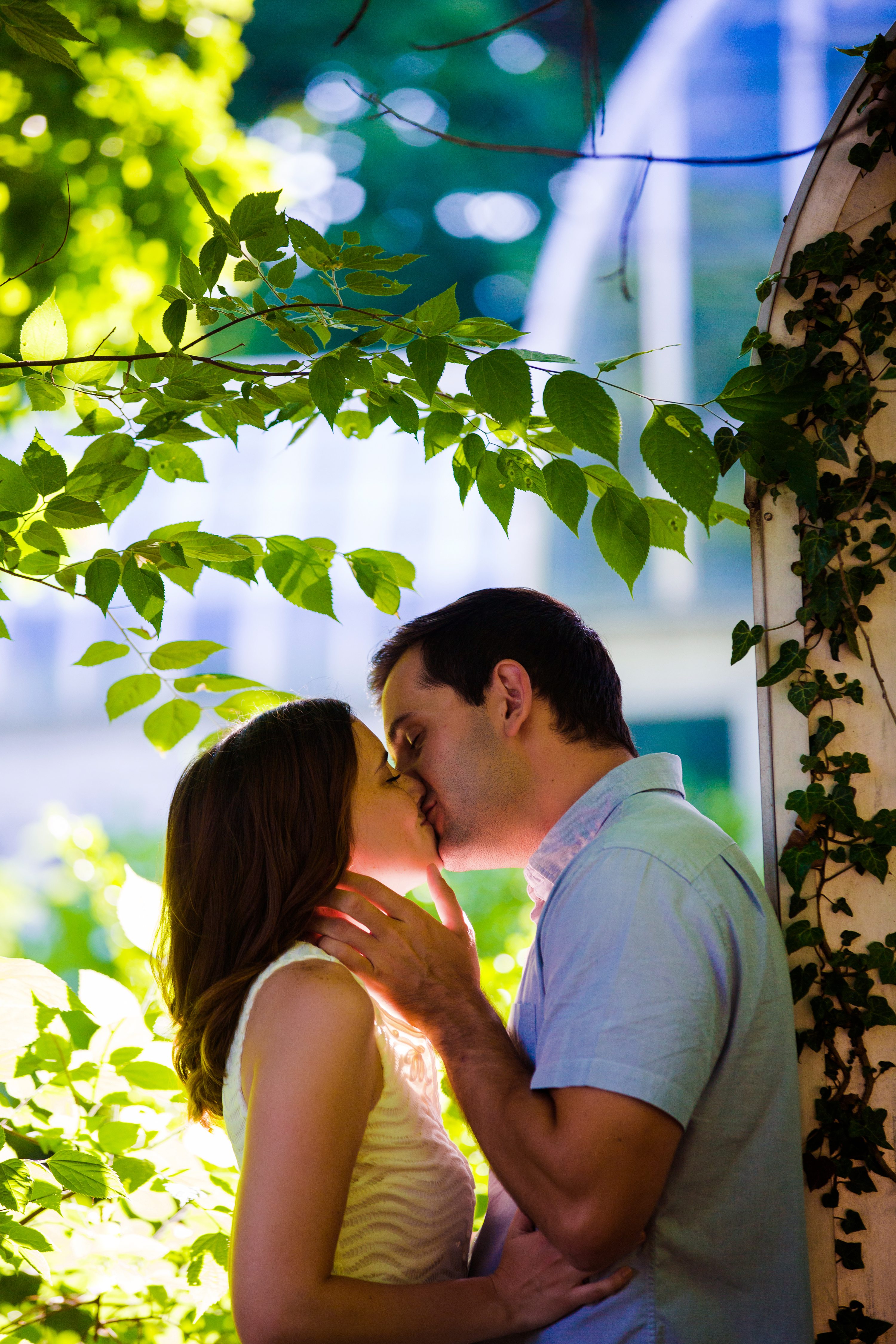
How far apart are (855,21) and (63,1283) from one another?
716cm

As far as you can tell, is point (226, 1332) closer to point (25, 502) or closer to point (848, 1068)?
point (848, 1068)

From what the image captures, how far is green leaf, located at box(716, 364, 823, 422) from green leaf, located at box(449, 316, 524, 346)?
0.94 ft

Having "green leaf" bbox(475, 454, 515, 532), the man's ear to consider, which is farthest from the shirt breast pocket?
"green leaf" bbox(475, 454, 515, 532)

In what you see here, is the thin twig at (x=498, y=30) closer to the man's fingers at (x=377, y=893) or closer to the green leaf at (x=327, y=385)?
the green leaf at (x=327, y=385)

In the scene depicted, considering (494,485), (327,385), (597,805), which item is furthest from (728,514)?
(327,385)

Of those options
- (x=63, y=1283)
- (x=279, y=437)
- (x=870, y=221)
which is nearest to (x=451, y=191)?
(x=279, y=437)

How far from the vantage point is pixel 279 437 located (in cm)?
976

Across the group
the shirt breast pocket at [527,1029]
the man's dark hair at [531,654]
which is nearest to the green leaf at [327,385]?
the man's dark hair at [531,654]

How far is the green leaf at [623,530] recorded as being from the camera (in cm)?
122

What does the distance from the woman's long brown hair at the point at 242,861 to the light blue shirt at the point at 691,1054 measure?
339mm

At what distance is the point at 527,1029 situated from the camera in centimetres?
125

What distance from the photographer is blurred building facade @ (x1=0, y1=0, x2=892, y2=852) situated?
653cm

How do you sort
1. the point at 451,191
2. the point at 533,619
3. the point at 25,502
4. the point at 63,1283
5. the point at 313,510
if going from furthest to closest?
the point at 313,510 < the point at 451,191 < the point at 63,1283 < the point at 533,619 < the point at 25,502

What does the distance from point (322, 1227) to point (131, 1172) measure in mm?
427
